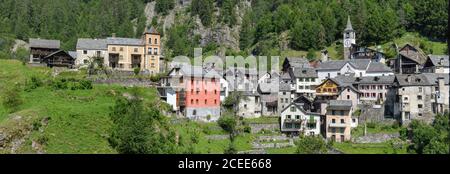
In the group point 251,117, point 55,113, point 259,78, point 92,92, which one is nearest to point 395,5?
point 259,78

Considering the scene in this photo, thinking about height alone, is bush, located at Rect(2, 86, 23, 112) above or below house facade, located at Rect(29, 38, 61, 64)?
below

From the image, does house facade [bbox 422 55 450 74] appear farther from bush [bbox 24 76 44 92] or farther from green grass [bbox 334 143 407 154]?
bush [bbox 24 76 44 92]

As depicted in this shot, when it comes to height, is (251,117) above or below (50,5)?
below

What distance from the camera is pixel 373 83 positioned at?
7738cm

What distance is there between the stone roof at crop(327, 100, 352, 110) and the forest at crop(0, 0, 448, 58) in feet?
134

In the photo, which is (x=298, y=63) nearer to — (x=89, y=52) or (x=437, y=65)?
(x=437, y=65)

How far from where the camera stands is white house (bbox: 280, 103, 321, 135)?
233ft

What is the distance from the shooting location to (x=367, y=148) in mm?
64625

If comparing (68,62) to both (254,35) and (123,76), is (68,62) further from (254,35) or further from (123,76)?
(254,35)

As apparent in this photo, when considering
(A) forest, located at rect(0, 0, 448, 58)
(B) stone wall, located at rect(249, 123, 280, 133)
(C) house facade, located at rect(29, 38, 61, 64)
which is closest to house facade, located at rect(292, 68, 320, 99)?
(B) stone wall, located at rect(249, 123, 280, 133)

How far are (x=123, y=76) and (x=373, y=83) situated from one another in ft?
115

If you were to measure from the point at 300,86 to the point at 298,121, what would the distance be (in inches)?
584

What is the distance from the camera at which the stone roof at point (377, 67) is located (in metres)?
84.9

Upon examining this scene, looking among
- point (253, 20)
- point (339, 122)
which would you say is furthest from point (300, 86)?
point (253, 20)
